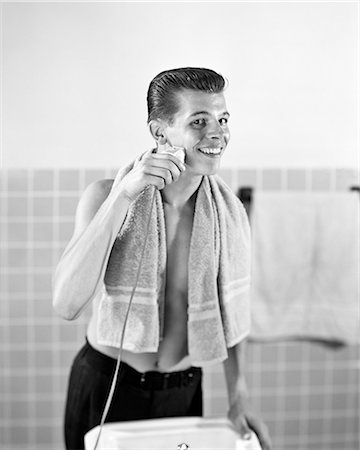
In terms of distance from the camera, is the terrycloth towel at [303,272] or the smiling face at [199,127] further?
the terrycloth towel at [303,272]

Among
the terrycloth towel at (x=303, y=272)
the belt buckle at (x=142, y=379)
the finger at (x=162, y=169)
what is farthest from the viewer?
the terrycloth towel at (x=303, y=272)

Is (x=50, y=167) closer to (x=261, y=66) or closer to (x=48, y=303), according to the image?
(x=48, y=303)

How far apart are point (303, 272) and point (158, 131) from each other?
2.06 feet

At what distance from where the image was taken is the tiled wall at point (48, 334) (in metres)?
0.92

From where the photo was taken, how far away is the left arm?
0.98 metres

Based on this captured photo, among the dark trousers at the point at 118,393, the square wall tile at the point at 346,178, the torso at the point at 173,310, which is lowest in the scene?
the dark trousers at the point at 118,393

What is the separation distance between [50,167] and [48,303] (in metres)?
0.19

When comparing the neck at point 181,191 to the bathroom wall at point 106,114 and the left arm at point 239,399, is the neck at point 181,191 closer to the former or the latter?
the bathroom wall at point 106,114

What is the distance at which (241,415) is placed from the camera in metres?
1.00

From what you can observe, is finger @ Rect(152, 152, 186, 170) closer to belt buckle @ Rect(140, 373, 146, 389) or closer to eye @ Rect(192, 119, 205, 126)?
eye @ Rect(192, 119, 205, 126)

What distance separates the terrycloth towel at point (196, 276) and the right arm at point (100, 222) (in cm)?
1

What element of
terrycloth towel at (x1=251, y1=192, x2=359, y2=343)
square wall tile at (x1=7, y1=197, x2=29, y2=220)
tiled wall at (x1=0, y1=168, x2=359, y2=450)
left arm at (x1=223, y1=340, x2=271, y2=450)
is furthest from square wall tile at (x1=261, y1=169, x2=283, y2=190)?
square wall tile at (x1=7, y1=197, x2=29, y2=220)

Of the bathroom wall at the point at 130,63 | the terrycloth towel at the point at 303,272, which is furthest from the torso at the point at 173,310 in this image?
the terrycloth towel at the point at 303,272

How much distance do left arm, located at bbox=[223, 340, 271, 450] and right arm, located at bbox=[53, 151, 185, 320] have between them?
0.24 m
